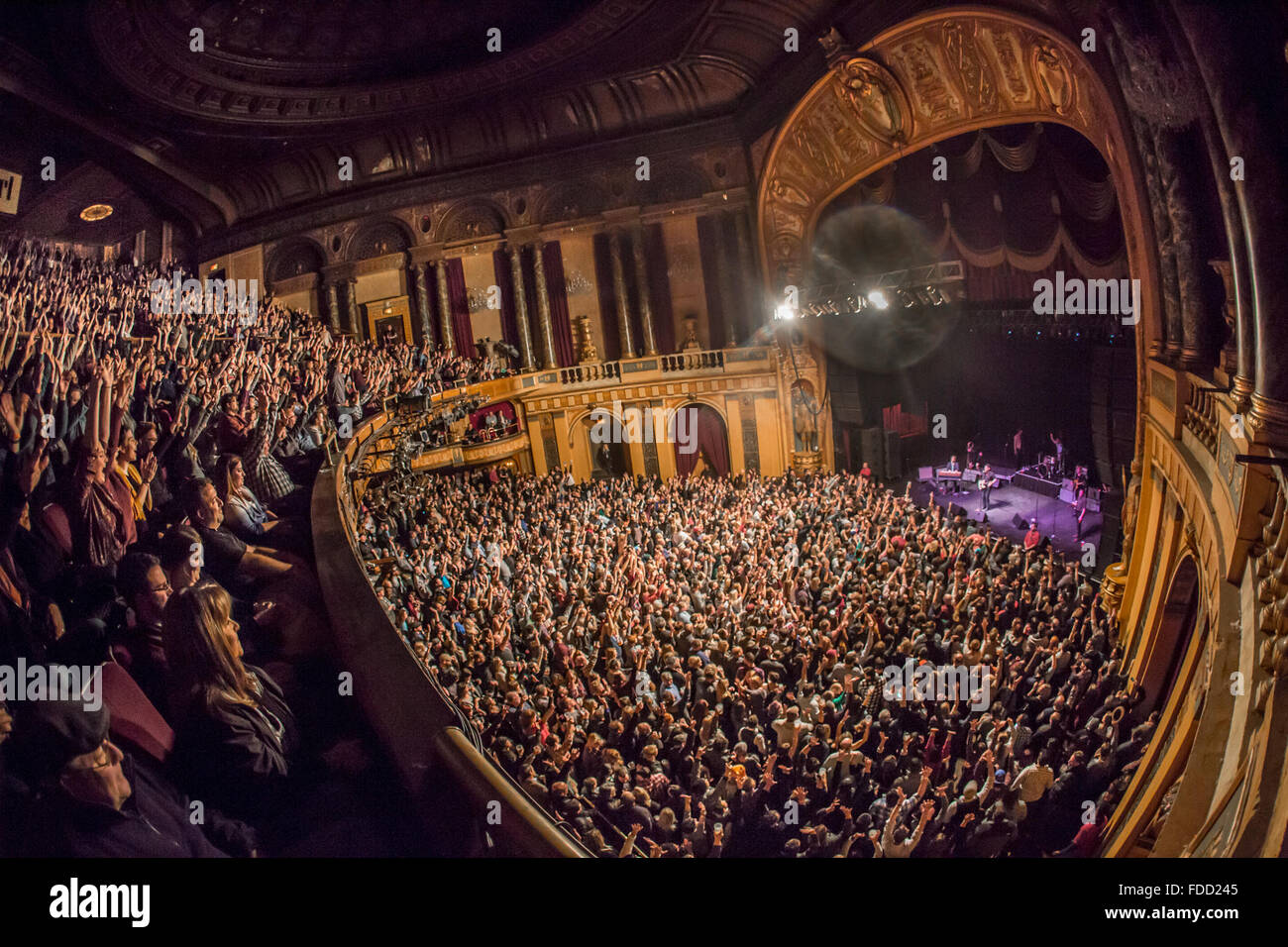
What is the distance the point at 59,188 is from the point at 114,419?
7.63m

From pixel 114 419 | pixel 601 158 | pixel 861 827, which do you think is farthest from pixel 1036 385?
pixel 114 419

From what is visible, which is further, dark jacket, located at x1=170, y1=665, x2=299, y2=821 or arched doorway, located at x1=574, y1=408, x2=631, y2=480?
arched doorway, located at x1=574, y1=408, x2=631, y2=480

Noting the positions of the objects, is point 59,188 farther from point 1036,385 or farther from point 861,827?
point 1036,385

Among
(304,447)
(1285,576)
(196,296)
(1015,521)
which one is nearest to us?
(1285,576)

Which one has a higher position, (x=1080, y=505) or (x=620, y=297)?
(x=620, y=297)

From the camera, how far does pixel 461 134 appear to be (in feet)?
65.3

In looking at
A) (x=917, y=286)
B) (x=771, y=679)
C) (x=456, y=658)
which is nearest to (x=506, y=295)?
(x=917, y=286)

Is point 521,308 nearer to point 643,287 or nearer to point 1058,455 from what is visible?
point 643,287

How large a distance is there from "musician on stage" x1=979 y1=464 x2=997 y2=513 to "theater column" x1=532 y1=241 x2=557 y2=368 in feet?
36.9

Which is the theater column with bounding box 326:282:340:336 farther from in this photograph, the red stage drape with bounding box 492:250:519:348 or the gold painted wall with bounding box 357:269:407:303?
the red stage drape with bounding box 492:250:519:348

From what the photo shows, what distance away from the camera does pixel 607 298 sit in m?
21.3

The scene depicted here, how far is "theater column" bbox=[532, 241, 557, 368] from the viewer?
20906 mm

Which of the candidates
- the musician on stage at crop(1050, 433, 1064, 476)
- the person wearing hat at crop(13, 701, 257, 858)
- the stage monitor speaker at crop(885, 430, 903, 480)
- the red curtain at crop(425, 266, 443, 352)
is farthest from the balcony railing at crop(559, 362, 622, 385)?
the person wearing hat at crop(13, 701, 257, 858)

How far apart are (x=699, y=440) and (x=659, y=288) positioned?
4301 millimetres
